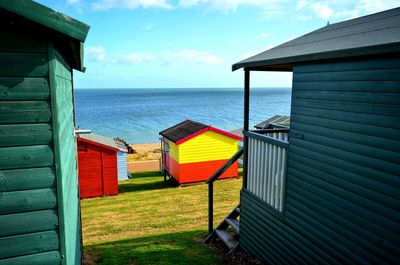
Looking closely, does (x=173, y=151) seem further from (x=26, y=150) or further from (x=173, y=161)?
(x=26, y=150)

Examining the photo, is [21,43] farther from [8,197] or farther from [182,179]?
[182,179]

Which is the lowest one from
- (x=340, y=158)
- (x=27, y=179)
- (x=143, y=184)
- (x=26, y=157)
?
(x=143, y=184)

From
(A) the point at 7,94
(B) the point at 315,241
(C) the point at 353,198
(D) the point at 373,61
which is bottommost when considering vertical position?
(B) the point at 315,241

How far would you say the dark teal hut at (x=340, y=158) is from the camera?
375 centimetres

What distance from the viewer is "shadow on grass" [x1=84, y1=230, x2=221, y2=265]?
7551mm

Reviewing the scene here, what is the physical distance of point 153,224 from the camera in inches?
458

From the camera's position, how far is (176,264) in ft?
23.7

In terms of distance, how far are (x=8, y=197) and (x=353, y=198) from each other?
13.7ft

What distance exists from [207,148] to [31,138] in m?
17.8

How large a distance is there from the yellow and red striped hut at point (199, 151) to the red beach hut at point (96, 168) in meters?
3.94

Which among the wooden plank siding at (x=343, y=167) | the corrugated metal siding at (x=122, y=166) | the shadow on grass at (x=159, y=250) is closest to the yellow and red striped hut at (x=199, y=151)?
the corrugated metal siding at (x=122, y=166)

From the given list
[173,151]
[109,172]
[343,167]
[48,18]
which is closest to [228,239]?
[343,167]

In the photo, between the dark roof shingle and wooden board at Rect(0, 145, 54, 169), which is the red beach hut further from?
wooden board at Rect(0, 145, 54, 169)

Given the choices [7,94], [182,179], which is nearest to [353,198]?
[7,94]
